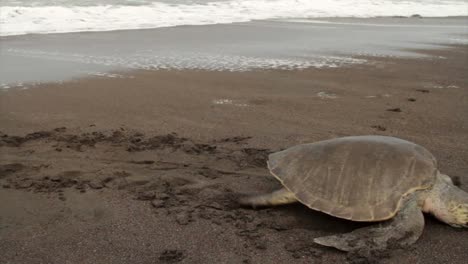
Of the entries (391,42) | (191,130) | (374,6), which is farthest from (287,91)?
(374,6)

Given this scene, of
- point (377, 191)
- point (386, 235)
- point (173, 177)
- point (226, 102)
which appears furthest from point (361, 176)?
point (226, 102)

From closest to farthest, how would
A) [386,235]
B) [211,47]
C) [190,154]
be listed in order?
[386,235] → [190,154] → [211,47]

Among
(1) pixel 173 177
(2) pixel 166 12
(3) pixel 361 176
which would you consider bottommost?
(1) pixel 173 177

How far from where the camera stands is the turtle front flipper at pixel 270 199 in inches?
105

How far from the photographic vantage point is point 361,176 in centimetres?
246

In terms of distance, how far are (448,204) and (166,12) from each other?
11.0 meters

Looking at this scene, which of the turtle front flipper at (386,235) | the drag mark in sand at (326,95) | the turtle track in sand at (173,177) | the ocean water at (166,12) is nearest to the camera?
the turtle front flipper at (386,235)

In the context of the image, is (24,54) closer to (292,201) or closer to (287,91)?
(287,91)

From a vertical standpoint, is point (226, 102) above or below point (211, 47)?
below

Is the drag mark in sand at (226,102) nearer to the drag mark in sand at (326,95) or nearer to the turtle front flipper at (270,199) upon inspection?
the drag mark in sand at (326,95)

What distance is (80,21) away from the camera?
10.7m

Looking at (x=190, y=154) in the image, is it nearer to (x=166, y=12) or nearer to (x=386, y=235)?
(x=386, y=235)

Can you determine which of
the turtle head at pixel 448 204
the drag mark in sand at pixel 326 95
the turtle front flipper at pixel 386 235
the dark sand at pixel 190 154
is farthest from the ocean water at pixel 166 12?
the turtle head at pixel 448 204

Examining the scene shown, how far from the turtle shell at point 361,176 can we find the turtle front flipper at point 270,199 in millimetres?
68
